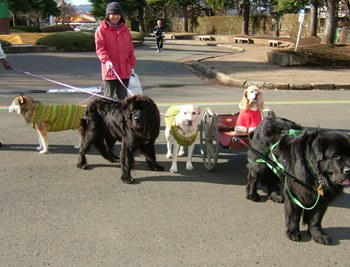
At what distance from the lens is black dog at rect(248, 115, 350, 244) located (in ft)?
11.9

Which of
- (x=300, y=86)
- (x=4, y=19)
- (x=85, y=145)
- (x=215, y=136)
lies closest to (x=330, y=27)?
(x=300, y=86)

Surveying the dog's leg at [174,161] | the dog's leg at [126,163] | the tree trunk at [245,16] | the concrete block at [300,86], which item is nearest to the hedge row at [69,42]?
the concrete block at [300,86]

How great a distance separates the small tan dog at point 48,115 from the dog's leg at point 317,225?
157 inches

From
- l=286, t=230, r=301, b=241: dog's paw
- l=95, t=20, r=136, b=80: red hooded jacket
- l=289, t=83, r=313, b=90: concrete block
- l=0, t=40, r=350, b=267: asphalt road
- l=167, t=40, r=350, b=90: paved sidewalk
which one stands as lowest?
l=0, t=40, r=350, b=267: asphalt road

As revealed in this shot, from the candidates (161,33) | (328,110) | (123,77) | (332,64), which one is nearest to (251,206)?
(123,77)

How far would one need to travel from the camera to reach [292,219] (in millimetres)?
4219

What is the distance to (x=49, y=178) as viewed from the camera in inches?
239

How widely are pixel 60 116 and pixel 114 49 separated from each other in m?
1.30

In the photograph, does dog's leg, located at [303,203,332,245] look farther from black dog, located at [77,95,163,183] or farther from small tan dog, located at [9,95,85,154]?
small tan dog, located at [9,95,85,154]

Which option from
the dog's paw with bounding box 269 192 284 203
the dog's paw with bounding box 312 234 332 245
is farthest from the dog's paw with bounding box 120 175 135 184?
the dog's paw with bounding box 312 234 332 245

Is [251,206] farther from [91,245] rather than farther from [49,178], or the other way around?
[49,178]

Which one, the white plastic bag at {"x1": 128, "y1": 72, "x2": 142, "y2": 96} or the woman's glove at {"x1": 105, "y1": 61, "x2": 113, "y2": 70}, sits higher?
the woman's glove at {"x1": 105, "y1": 61, "x2": 113, "y2": 70}

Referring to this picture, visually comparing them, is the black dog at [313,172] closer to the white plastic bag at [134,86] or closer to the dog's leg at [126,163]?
the dog's leg at [126,163]

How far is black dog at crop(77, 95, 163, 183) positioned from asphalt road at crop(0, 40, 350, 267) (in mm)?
223
